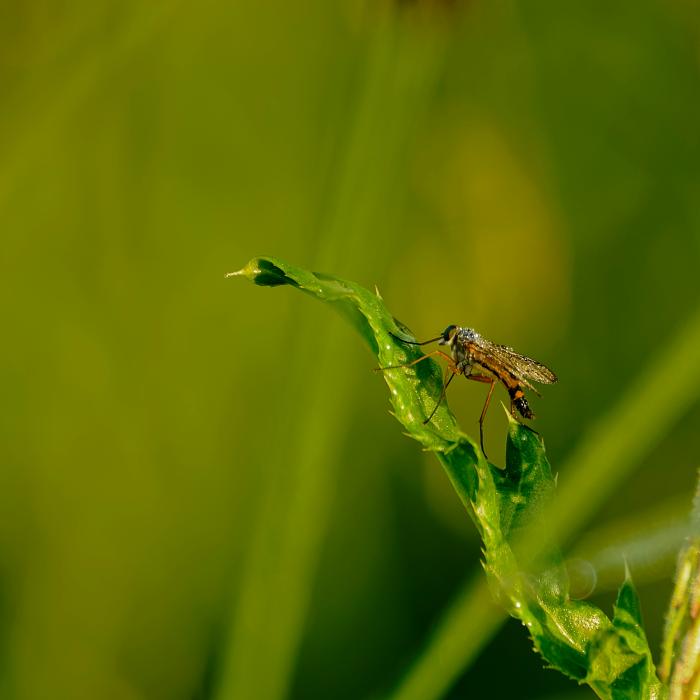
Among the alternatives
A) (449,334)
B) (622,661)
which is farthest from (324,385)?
(622,661)

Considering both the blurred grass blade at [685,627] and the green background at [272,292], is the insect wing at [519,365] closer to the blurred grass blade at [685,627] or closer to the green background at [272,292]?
the green background at [272,292]

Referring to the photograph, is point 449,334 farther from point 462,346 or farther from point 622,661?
point 622,661

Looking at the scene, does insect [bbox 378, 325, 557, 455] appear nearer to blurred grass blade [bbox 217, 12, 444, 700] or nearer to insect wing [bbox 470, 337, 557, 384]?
insect wing [bbox 470, 337, 557, 384]

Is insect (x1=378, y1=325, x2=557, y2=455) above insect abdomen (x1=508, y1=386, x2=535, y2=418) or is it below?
above

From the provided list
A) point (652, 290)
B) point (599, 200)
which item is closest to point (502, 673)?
point (652, 290)

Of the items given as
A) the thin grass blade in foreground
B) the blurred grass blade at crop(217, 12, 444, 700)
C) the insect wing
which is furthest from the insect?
the thin grass blade in foreground

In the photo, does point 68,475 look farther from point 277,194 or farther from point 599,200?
point 599,200
